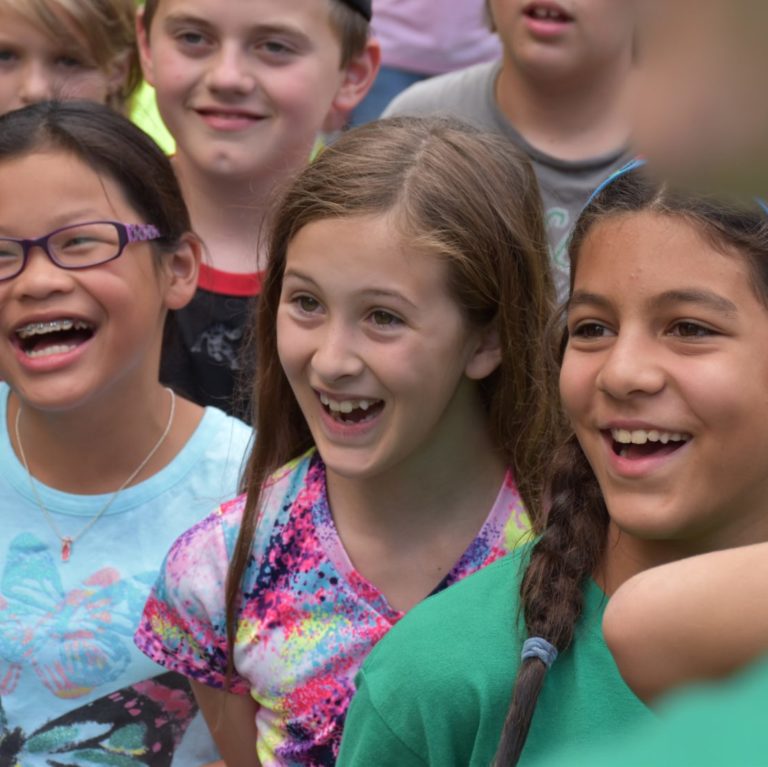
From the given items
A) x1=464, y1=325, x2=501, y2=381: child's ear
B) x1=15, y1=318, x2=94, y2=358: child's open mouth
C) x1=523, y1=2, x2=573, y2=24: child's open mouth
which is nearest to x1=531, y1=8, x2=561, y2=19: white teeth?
x1=523, y1=2, x2=573, y2=24: child's open mouth

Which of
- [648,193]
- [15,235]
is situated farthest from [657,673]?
[15,235]

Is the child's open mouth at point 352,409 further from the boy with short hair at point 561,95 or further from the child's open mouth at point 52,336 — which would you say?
the boy with short hair at point 561,95

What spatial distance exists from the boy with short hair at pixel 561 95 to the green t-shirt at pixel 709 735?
269 cm

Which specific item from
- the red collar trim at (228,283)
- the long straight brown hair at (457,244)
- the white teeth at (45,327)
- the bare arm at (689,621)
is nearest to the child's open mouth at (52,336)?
the white teeth at (45,327)

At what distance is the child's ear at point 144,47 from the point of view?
3.35 meters

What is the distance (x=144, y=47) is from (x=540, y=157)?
1140mm

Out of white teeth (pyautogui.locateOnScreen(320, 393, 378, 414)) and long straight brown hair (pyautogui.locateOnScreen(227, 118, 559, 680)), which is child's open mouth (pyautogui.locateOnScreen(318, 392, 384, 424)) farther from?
long straight brown hair (pyautogui.locateOnScreen(227, 118, 559, 680))

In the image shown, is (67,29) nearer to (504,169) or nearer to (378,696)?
(504,169)

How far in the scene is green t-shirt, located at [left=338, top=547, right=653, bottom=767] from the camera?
1.50 m

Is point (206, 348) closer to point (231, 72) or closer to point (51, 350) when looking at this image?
A: point (51, 350)

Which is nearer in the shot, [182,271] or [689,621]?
[689,621]

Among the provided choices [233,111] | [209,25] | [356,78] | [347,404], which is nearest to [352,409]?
[347,404]

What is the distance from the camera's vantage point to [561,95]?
10.1 ft

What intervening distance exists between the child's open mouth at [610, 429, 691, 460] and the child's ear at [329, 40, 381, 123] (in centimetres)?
208
